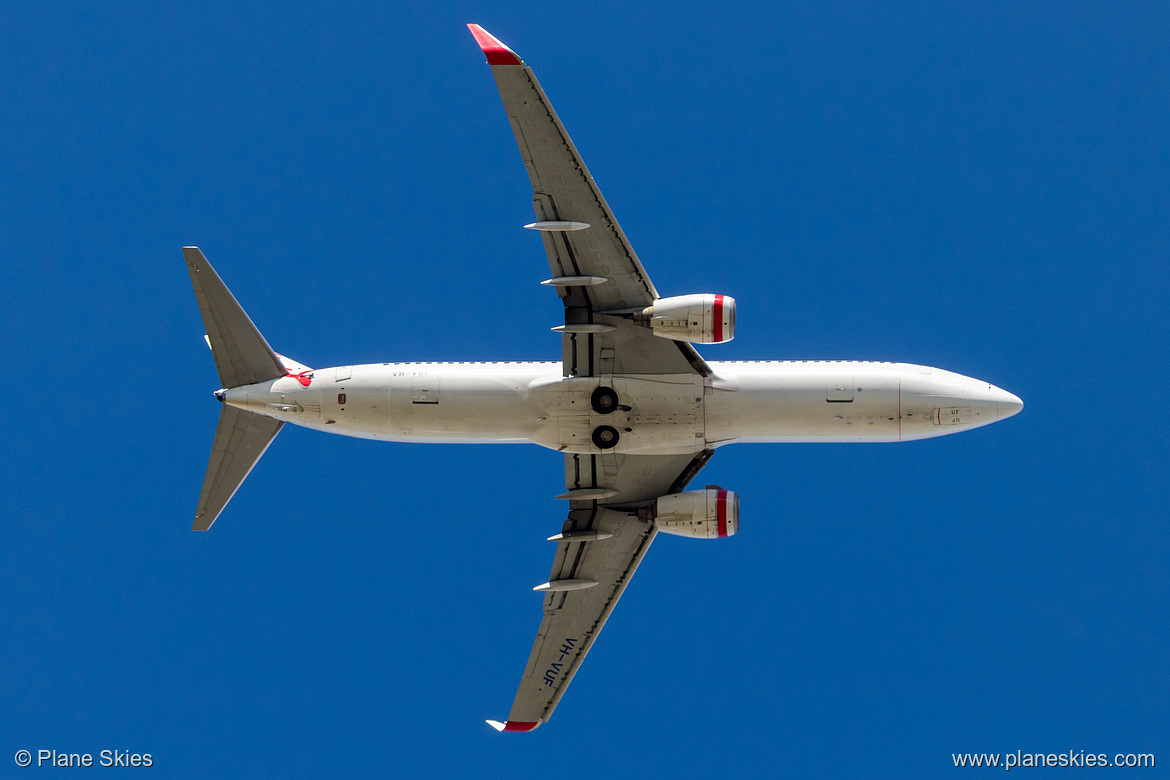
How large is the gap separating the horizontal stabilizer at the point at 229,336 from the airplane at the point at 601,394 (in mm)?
44

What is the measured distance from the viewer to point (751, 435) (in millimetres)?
44469

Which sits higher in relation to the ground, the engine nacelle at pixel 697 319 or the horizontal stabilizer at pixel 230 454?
the engine nacelle at pixel 697 319

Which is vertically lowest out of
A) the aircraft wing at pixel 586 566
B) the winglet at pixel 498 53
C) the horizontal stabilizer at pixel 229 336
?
the aircraft wing at pixel 586 566

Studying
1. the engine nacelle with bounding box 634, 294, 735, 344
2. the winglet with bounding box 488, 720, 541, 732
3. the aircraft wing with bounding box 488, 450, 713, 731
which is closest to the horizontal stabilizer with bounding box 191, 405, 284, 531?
the aircraft wing with bounding box 488, 450, 713, 731

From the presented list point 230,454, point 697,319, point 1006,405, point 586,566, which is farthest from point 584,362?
point 1006,405

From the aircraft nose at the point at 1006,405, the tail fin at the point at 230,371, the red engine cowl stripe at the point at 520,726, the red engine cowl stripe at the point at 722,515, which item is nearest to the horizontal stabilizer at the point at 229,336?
the tail fin at the point at 230,371

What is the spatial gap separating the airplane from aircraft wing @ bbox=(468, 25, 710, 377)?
4 centimetres

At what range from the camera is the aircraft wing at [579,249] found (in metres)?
42.0

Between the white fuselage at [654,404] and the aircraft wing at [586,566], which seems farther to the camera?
the aircraft wing at [586,566]

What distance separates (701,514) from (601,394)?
4.77m

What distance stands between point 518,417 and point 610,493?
157 inches

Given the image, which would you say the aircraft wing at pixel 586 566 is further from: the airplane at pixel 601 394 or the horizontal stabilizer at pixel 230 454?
the horizontal stabilizer at pixel 230 454

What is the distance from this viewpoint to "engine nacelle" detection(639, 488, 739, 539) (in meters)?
44.6

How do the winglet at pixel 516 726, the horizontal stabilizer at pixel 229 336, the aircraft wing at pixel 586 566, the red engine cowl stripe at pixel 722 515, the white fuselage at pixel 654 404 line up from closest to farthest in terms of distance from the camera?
the white fuselage at pixel 654 404, the red engine cowl stripe at pixel 722 515, the horizontal stabilizer at pixel 229 336, the aircraft wing at pixel 586 566, the winglet at pixel 516 726
